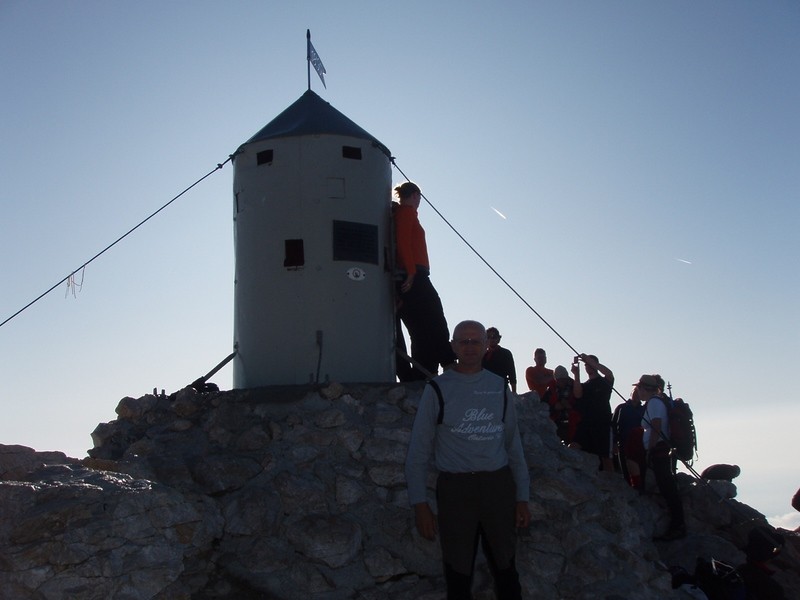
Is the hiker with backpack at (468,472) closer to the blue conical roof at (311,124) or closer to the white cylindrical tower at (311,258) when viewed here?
the white cylindrical tower at (311,258)

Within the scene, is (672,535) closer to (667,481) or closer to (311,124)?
(667,481)

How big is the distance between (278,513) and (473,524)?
2.05m

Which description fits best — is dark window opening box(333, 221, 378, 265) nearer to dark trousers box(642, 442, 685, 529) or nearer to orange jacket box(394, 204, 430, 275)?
orange jacket box(394, 204, 430, 275)

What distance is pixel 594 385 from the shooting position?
9.24m

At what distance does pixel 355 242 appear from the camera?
8383mm

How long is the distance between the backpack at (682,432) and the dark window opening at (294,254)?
A: 430cm

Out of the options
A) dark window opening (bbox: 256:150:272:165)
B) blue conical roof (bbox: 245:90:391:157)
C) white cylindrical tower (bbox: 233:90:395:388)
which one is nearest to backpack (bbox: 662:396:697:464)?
white cylindrical tower (bbox: 233:90:395:388)

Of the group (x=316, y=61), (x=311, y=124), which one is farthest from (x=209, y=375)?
A: (x=316, y=61)

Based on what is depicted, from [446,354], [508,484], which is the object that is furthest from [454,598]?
[446,354]

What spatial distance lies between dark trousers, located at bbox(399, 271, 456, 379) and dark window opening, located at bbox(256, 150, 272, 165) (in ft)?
6.57

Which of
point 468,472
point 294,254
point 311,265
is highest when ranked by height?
point 294,254

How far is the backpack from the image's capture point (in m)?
8.70

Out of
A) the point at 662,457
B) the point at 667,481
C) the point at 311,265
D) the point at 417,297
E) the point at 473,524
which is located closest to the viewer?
the point at 473,524

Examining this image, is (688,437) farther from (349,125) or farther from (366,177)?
(349,125)
